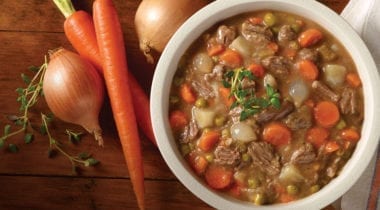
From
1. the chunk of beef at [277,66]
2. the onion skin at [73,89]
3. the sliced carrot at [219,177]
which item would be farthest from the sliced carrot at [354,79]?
the onion skin at [73,89]

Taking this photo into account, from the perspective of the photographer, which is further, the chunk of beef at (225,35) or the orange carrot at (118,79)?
the orange carrot at (118,79)

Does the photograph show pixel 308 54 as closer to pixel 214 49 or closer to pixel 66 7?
pixel 214 49

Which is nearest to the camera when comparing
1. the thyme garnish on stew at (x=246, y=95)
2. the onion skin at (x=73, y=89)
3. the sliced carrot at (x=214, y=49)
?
the thyme garnish on stew at (x=246, y=95)

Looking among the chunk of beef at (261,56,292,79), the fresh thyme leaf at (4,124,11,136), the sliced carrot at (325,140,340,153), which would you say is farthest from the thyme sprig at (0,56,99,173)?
the sliced carrot at (325,140,340,153)

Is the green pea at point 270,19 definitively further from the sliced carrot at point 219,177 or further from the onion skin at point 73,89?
the onion skin at point 73,89

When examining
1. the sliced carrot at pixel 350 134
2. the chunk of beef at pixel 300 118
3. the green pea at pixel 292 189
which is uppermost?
the chunk of beef at pixel 300 118

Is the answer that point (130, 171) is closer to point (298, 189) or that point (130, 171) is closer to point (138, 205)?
point (138, 205)

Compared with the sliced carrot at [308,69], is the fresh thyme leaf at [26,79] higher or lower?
lower
